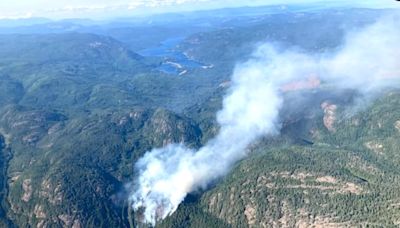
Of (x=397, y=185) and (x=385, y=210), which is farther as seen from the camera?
(x=397, y=185)

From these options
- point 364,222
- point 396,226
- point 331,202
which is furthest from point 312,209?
point 396,226

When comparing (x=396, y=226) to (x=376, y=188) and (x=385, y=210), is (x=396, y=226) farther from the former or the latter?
(x=376, y=188)

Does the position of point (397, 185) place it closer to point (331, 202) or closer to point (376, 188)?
point (376, 188)

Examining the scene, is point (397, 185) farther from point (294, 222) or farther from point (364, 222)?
point (294, 222)

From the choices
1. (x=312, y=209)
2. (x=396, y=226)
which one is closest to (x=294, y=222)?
(x=312, y=209)

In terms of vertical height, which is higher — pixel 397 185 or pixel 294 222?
pixel 397 185

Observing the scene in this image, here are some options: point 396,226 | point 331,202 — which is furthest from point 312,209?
point 396,226

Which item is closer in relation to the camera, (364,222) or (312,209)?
(364,222)
